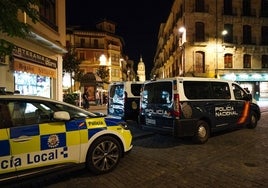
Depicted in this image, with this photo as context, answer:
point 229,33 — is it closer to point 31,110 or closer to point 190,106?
point 190,106

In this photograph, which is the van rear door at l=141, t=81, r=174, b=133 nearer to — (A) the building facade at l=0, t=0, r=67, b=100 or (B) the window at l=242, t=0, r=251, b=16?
(A) the building facade at l=0, t=0, r=67, b=100

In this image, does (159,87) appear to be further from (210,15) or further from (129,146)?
(210,15)

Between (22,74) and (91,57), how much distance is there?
46221mm

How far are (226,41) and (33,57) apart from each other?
2830 centimetres

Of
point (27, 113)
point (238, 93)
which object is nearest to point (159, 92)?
point (238, 93)

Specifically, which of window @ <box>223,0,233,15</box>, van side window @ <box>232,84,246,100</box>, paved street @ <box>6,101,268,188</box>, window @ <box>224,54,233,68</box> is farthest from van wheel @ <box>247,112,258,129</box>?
window @ <box>223,0,233,15</box>

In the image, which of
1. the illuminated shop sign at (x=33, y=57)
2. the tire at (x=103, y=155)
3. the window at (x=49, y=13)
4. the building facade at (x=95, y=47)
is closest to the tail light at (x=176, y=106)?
the tire at (x=103, y=155)

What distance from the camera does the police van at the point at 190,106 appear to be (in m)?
7.91

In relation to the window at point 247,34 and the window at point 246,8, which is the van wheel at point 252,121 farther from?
the window at point 246,8

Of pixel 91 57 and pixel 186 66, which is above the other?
pixel 91 57

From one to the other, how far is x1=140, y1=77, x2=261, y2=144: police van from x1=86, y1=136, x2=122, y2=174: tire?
2548 millimetres

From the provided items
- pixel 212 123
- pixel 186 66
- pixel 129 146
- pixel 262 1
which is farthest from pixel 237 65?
pixel 129 146

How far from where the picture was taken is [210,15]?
3450cm

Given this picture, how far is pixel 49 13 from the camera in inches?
603
